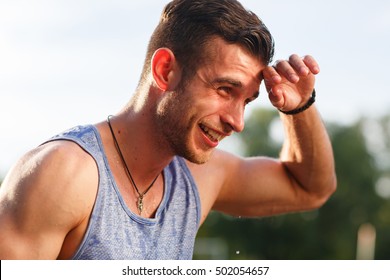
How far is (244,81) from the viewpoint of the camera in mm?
3807

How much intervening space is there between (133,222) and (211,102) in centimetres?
74

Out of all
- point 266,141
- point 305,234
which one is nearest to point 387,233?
point 305,234

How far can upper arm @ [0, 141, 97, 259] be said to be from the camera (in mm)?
3393

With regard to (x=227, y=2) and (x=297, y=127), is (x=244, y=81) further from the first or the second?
(x=297, y=127)

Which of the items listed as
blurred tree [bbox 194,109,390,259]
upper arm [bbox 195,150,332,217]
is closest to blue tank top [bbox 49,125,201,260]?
upper arm [bbox 195,150,332,217]

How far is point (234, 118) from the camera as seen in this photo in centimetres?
382

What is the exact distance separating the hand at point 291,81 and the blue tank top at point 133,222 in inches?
28.2

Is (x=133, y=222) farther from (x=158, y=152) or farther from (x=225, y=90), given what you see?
(x=225, y=90)

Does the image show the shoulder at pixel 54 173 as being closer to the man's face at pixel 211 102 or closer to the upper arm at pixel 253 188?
the man's face at pixel 211 102

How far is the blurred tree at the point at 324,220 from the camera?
159 feet

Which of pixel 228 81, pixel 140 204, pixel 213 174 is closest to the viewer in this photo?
pixel 228 81

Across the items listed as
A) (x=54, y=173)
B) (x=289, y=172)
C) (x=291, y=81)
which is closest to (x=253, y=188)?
(x=289, y=172)

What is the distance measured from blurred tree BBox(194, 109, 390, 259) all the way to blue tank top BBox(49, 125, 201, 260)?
43.4 m

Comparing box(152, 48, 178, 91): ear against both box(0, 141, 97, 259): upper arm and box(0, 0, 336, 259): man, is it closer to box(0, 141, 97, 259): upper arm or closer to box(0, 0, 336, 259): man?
box(0, 0, 336, 259): man
